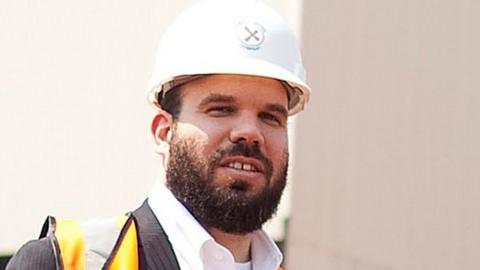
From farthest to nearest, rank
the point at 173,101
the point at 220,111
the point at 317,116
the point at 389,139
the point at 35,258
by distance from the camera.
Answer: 1. the point at 317,116
2. the point at 389,139
3. the point at 173,101
4. the point at 220,111
5. the point at 35,258

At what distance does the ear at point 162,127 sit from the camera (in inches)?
90.0

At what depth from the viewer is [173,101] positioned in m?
2.29

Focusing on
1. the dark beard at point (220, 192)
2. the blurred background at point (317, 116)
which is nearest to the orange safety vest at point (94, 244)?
the dark beard at point (220, 192)

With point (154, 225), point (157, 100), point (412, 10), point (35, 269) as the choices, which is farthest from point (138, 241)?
point (412, 10)

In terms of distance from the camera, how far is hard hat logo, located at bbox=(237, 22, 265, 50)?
233cm

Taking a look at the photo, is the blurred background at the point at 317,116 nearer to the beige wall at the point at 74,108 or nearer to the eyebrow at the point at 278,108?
the beige wall at the point at 74,108

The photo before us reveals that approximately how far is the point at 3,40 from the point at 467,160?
90.2 inches

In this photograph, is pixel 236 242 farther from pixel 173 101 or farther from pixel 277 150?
pixel 173 101

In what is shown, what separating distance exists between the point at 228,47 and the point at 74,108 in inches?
134

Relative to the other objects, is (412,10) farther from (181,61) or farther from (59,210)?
(181,61)

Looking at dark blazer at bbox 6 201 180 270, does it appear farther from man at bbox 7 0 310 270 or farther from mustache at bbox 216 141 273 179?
mustache at bbox 216 141 273 179

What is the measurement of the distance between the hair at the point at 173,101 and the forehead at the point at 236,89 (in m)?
0.01

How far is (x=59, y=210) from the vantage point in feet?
18.3

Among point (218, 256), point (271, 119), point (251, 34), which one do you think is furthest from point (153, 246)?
point (251, 34)
